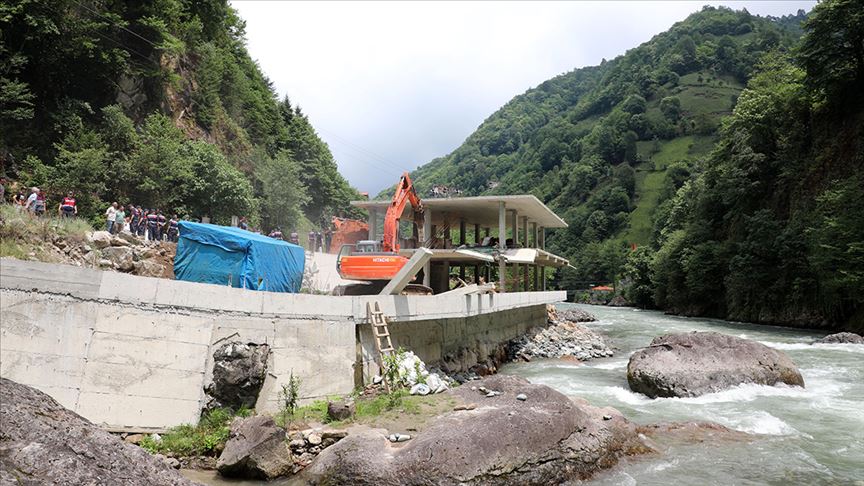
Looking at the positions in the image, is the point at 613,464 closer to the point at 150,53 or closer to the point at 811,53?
the point at 150,53

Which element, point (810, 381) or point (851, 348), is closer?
point (810, 381)

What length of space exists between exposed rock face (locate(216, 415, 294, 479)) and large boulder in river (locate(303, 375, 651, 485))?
0.46 metres

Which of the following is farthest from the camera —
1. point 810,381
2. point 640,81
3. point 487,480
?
point 640,81

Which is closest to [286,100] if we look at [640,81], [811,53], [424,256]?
[811,53]

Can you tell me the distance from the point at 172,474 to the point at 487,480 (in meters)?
4.05

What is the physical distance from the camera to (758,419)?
34.4ft

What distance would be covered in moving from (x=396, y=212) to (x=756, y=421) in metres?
14.8

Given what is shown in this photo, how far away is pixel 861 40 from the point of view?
31.4 metres

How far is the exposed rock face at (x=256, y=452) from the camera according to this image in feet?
22.5

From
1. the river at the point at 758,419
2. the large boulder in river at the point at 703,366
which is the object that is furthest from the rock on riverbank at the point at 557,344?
the large boulder in river at the point at 703,366

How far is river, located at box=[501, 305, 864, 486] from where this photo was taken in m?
7.61

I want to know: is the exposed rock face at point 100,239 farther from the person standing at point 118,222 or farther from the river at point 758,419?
the river at point 758,419

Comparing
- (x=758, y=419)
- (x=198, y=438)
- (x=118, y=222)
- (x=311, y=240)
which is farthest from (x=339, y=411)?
(x=311, y=240)

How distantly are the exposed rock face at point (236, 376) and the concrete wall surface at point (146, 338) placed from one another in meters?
0.16
